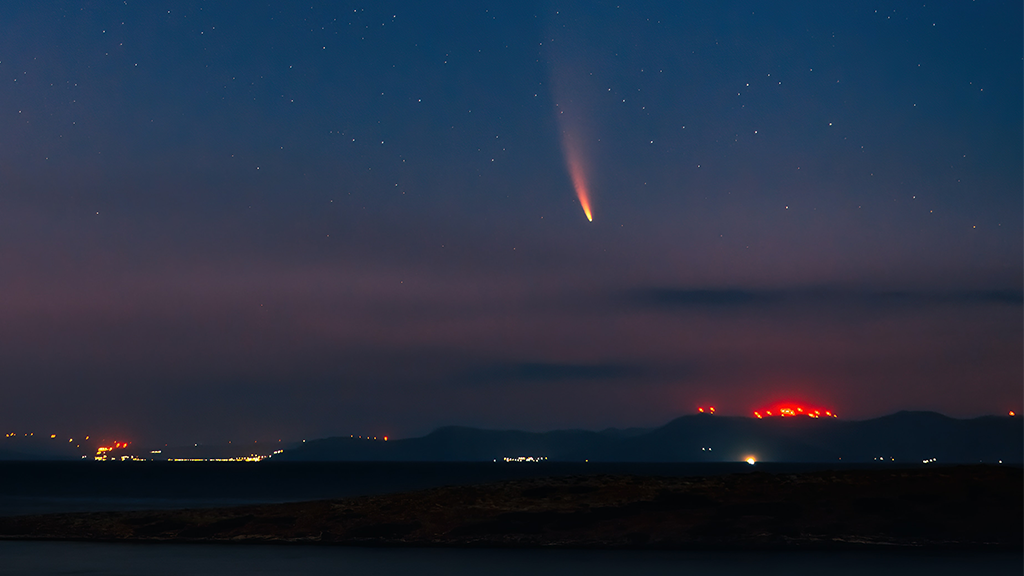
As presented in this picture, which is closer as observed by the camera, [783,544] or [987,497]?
[783,544]

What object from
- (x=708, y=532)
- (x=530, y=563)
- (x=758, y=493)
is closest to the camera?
(x=530, y=563)

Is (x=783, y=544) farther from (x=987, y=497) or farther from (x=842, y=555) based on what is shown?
(x=987, y=497)

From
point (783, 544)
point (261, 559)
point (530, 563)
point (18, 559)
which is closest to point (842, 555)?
point (783, 544)

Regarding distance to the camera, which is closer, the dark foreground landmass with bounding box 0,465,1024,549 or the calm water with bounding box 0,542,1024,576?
the calm water with bounding box 0,542,1024,576

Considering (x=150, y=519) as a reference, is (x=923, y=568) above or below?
below

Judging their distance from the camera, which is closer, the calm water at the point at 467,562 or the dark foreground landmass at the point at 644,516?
the calm water at the point at 467,562
